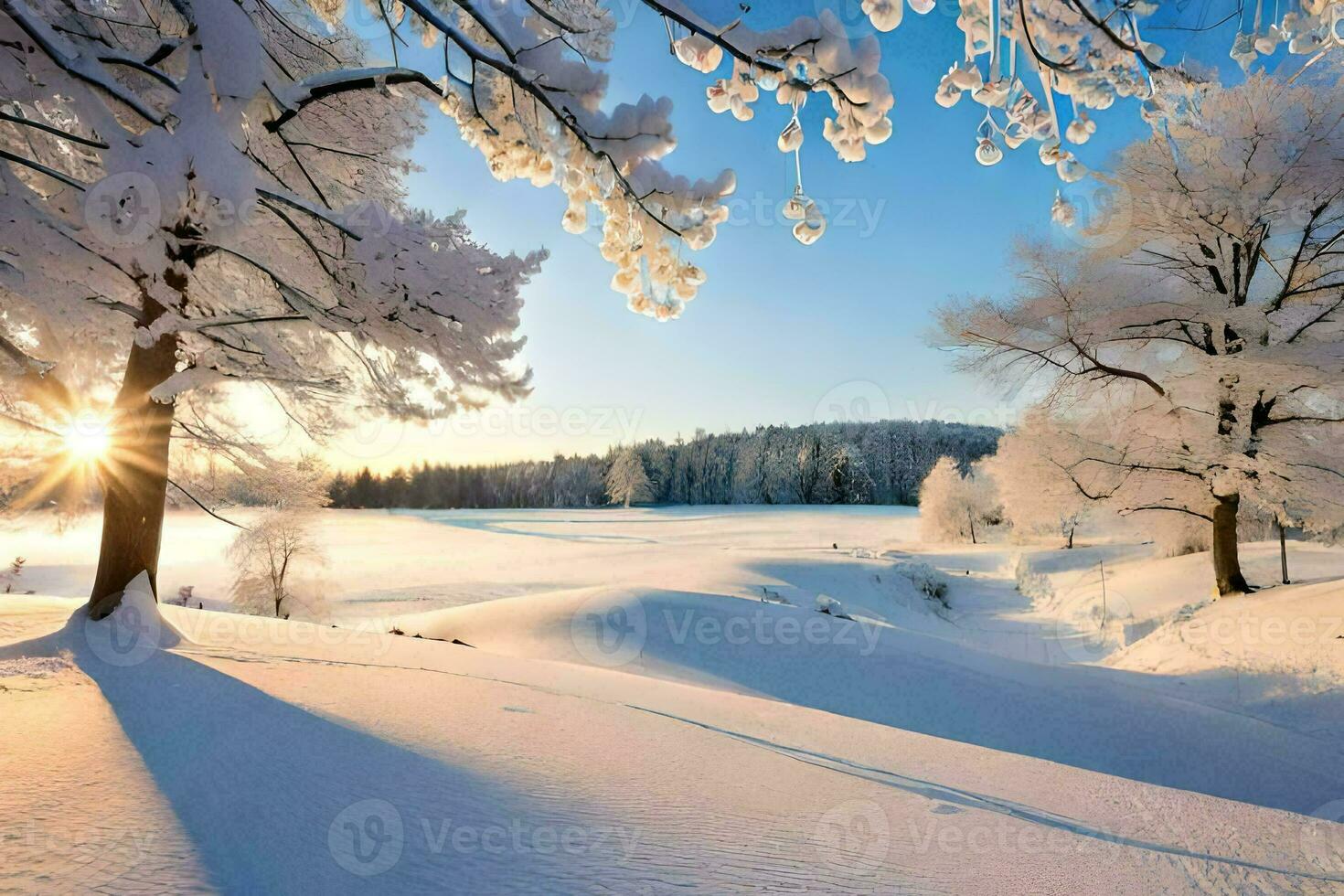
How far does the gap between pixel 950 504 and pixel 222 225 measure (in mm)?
40839

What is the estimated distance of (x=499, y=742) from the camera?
10.5 feet

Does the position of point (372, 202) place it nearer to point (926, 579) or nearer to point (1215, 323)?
point (1215, 323)

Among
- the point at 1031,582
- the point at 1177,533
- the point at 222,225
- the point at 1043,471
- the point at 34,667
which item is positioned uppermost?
the point at 222,225

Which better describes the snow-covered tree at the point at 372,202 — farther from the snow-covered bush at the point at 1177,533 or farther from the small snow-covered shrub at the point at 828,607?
the snow-covered bush at the point at 1177,533

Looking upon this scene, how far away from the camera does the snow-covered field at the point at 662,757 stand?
1.94 m

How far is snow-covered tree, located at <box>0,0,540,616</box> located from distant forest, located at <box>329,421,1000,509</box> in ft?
188

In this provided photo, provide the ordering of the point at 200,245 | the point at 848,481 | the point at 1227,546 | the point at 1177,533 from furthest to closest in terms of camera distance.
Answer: the point at 848,481 → the point at 1177,533 → the point at 1227,546 → the point at 200,245

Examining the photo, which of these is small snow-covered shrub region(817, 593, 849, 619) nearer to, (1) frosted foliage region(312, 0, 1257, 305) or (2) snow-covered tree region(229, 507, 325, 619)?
(1) frosted foliage region(312, 0, 1257, 305)

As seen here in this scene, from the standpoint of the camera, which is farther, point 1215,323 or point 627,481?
point 627,481

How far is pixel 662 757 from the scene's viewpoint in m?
3.27

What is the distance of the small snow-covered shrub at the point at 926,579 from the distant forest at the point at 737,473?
37209mm

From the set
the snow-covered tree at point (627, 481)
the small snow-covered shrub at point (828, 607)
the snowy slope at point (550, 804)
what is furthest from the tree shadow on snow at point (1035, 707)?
the snow-covered tree at point (627, 481)

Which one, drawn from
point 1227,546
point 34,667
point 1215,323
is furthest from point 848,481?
point 34,667

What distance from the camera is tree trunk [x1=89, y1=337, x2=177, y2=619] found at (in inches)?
210
